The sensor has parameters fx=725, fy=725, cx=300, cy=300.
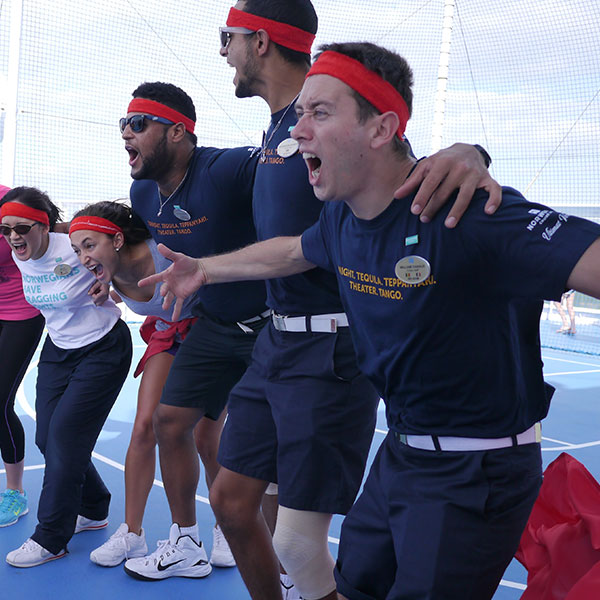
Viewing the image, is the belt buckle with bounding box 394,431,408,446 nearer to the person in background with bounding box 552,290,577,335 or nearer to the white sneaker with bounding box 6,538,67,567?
the white sneaker with bounding box 6,538,67,567

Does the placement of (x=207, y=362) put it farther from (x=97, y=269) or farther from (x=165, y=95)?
(x=165, y=95)

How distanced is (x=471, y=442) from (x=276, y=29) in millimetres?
1764

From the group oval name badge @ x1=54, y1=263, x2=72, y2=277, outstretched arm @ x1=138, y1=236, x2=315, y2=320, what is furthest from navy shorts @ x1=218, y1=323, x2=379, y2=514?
oval name badge @ x1=54, y1=263, x2=72, y2=277

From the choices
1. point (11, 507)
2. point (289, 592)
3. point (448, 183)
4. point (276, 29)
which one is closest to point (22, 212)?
point (11, 507)

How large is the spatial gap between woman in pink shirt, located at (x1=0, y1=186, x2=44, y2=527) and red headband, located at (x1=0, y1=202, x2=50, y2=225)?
0.35 metres

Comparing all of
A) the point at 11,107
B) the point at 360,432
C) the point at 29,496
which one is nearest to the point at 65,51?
the point at 11,107

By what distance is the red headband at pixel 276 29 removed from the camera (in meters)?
2.79

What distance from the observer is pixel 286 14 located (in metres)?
2.80

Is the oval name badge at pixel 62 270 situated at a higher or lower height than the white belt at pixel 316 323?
lower

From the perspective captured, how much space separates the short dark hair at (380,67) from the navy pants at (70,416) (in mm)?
2282

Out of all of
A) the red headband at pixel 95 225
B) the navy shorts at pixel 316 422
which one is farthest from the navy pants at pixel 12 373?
the navy shorts at pixel 316 422

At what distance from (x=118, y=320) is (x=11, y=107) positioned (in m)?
6.90

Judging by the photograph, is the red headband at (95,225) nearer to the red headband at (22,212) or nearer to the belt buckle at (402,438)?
the red headband at (22,212)

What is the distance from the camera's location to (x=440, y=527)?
182 centimetres
